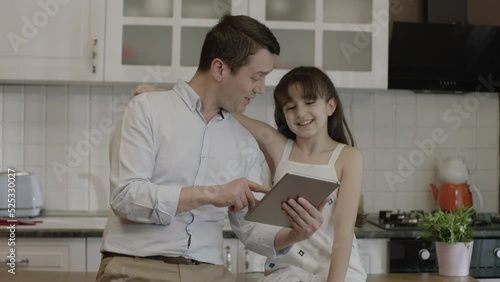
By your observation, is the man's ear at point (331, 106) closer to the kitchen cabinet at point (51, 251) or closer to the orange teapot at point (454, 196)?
the kitchen cabinet at point (51, 251)

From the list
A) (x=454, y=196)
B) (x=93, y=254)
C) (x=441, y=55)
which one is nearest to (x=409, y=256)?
(x=454, y=196)

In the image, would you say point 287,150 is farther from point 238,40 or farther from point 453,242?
point 453,242

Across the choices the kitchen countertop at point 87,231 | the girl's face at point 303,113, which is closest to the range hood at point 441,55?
the kitchen countertop at point 87,231

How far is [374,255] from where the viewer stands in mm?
3088

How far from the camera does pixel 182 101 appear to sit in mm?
1904

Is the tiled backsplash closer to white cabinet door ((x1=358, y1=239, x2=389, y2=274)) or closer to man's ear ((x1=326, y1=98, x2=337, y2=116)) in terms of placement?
white cabinet door ((x1=358, y1=239, x2=389, y2=274))

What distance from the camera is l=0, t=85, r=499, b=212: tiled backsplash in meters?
3.57

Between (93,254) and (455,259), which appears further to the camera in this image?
(93,254)

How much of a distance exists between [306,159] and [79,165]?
1.75 metres

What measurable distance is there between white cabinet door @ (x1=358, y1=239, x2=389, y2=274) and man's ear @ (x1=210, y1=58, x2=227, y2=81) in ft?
4.71

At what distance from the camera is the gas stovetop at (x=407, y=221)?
10.4 ft

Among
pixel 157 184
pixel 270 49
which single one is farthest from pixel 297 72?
pixel 157 184

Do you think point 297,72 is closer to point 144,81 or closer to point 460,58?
point 144,81

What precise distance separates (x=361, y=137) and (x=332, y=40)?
2.07 feet
